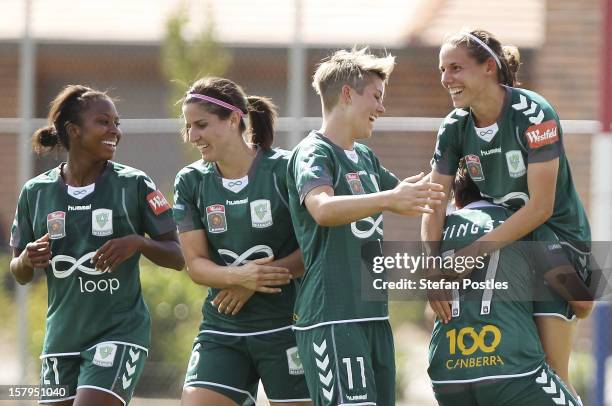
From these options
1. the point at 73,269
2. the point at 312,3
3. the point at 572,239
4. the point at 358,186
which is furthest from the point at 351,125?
the point at 312,3

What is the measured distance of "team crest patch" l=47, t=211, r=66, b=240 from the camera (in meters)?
5.43

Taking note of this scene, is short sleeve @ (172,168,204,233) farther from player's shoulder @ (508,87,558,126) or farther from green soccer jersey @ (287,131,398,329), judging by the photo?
player's shoulder @ (508,87,558,126)

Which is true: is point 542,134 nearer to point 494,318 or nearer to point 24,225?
point 494,318

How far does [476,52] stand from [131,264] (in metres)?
2.00

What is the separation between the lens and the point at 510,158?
4.76 metres

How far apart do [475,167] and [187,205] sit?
4.65ft

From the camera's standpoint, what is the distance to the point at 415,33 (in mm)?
12266

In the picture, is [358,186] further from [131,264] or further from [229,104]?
[131,264]

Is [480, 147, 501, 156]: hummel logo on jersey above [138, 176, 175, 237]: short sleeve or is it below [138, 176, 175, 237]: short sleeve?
above

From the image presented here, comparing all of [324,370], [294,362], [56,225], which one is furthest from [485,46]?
[56,225]

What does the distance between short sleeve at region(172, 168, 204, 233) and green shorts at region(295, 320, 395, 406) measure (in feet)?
2.85

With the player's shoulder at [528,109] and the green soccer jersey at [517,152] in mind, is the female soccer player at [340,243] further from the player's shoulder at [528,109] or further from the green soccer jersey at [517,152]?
the player's shoulder at [528,109]

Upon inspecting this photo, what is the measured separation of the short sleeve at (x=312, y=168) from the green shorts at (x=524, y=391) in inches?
39.9

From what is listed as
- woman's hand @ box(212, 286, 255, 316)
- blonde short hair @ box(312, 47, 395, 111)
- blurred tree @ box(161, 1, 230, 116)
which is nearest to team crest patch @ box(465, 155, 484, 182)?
blonde short hair @ box(312, 47, 395, 111)
